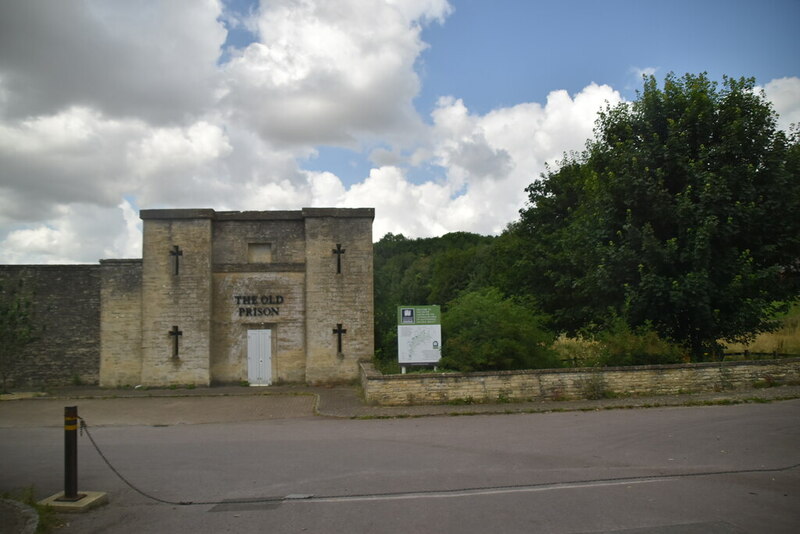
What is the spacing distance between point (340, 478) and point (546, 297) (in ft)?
76.3

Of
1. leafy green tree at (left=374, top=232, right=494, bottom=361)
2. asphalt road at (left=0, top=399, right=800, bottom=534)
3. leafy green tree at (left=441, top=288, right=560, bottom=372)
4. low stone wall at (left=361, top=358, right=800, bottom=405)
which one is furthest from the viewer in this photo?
leafy green tree at (left=374, top=232, right=494, bottom=361)

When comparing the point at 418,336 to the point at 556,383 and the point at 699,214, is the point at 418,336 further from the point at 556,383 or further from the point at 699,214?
the point at 699,214

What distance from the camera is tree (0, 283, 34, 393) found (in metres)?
19.3

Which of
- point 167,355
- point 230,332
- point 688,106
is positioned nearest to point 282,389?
point 230,332

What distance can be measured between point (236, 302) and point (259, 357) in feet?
6.93

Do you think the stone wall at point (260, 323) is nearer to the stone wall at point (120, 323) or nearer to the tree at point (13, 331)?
the stone wall at point (120, 323)

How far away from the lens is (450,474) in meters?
7.97

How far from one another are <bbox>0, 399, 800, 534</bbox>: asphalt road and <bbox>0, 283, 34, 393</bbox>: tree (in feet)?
26.6

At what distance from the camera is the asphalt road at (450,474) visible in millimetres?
6137

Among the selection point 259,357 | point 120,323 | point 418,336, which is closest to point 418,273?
point 259,357

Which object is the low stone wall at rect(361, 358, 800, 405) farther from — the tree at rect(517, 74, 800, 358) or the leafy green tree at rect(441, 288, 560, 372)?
the tree at rect(517, 74, 800, 358)

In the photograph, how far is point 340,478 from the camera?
25.9 ft

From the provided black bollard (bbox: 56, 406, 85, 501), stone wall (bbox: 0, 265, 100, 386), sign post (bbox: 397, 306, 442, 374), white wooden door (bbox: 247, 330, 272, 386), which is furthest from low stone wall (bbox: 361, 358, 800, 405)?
stone wall (bbox: 0, 265, 100, 386)

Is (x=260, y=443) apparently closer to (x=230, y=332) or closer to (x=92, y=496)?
(x=92, y=496)
